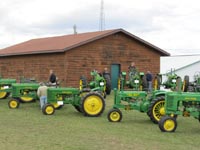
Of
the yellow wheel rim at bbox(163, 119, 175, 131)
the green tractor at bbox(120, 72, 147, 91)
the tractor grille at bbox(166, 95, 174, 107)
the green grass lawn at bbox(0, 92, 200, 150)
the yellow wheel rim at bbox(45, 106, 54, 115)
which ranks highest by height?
the green tractor at bbox(120, 72, 147, 91)

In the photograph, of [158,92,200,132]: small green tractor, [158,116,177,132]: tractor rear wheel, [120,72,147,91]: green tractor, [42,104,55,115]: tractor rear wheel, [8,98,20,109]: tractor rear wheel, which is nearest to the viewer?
[158,116,177,132]: tractor rear wheel

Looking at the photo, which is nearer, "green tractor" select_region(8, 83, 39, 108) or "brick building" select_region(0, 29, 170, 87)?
"green tractor" select_region(8, 83, 39, 108)

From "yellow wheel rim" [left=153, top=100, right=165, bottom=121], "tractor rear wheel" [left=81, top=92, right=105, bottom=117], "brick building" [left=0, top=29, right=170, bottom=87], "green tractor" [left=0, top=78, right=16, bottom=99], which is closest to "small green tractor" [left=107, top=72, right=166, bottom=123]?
"yellow wheel rim" [left=153, top=100, right=165, bottom=121]

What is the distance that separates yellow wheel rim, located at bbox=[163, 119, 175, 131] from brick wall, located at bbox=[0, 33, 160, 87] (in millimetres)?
14647

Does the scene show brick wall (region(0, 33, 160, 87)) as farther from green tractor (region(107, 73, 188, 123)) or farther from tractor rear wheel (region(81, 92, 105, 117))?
green tractor (region(107, 73, 188, 123))

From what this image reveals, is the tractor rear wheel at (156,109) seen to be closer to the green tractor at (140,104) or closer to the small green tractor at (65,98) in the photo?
the green tractor at (140,104)

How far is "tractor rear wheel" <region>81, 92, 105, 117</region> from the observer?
51.9ft

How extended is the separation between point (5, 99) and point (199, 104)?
1167cm

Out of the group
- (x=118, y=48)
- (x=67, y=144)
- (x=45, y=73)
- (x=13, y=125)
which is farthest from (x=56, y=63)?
(x=67, y=144)

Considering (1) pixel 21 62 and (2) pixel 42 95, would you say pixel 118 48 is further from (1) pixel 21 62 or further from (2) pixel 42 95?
(2) pixel 42 95

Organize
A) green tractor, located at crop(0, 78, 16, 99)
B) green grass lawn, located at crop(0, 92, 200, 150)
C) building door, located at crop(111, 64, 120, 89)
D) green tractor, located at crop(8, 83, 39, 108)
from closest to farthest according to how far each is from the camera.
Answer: green grass lawn, located at crop(0, 92, 200, 150)
green tractor, located at crop(8, 83, 39, 108)
green tractor, located at crop(0, 78, 16, 99)
building door, located at crop(111, 64, 120, 89)

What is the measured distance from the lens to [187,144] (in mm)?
10539

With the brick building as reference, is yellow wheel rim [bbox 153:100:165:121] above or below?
A: below

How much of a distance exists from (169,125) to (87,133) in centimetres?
221
